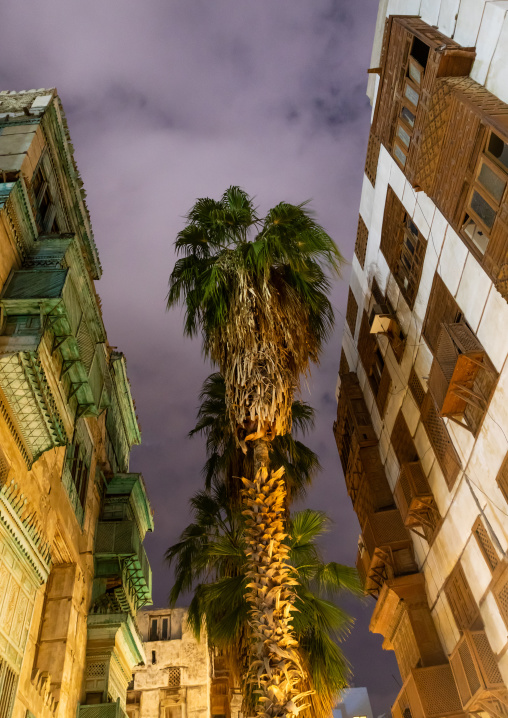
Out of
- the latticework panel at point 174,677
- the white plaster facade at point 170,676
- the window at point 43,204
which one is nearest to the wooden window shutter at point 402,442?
the window at point 43,204

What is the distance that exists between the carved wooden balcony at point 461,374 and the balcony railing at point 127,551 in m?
8.04

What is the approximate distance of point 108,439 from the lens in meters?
15.7

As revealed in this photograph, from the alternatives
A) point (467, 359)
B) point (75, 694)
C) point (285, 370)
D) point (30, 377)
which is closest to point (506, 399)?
point (467, 359)

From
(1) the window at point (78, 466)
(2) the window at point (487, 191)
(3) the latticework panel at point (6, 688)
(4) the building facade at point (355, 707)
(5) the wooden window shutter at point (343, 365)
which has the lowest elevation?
(3) the latticework panel at point (6, 688)

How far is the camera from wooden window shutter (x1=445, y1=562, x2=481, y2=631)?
10.9m

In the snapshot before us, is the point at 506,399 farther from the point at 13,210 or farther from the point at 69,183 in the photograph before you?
the point at 69,183

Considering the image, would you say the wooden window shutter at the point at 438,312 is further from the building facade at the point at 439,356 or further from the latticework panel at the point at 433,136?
the latticework panel at the point at 433,136

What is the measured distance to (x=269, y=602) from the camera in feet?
28.1

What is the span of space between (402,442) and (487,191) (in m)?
7.38

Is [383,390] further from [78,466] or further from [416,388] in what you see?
[78,466]

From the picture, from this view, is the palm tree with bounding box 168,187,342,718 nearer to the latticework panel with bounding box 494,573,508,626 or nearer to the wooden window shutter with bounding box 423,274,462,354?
the wooden window shutter with bounding box 423,274,462,354

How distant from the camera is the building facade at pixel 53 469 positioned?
8.47m

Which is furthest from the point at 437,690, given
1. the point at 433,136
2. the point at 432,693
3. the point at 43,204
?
the point at 43,204

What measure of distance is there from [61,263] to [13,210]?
4.04ft
